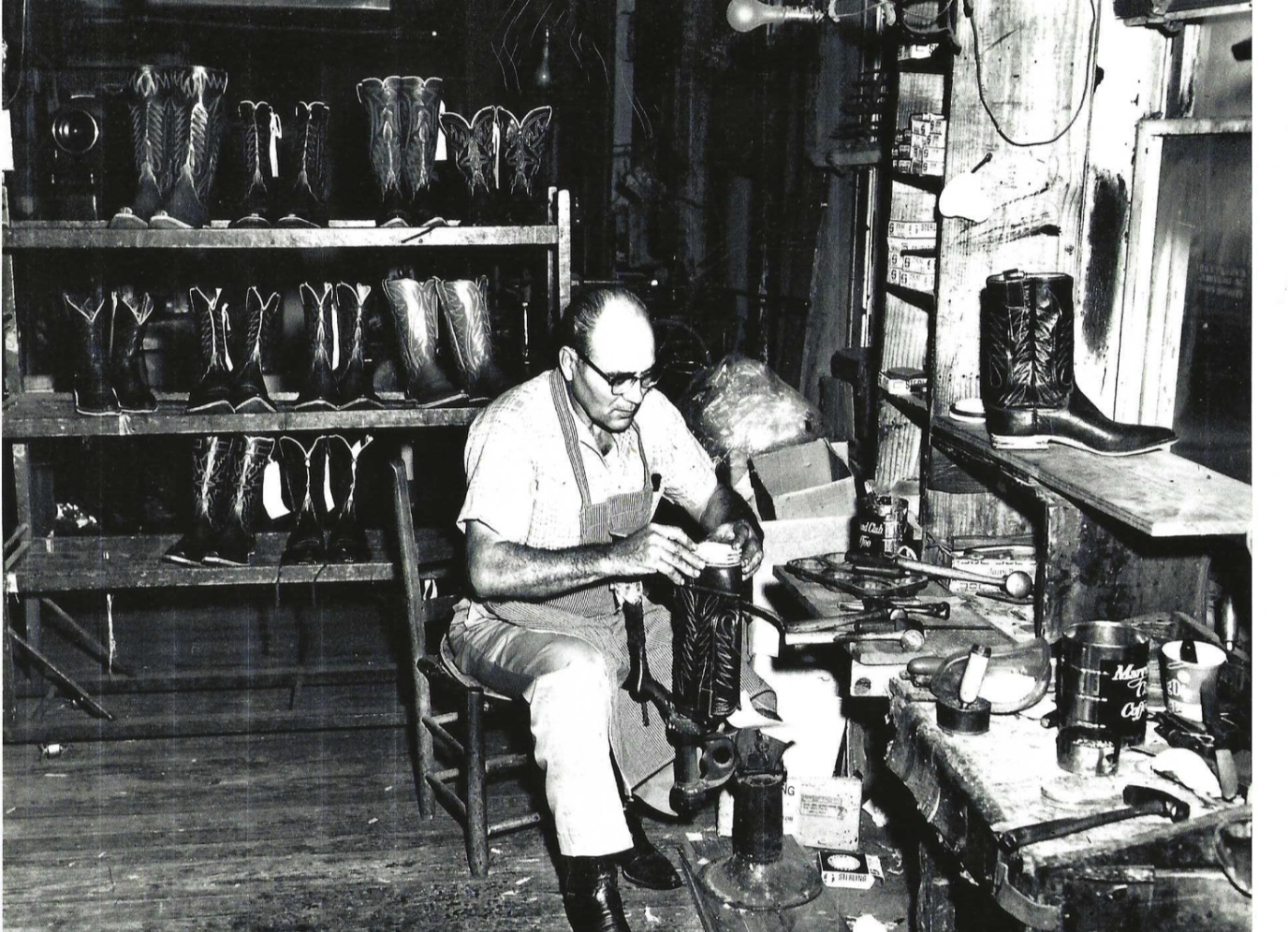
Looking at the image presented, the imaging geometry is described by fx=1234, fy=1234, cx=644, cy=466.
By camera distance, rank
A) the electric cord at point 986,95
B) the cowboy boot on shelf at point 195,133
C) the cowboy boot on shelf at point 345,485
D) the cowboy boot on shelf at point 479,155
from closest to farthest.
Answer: the electric cord at point 986,95 < the cowboy boot on shelf at point 195,133 < the cowboy boot on shelf at point 479,155 < the cowboy boot on shelf at point 345,485

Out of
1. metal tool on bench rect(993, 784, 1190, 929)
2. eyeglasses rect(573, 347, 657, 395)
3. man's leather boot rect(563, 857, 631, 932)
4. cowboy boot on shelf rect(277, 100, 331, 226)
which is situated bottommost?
man's leather boot rect(563, 857, 631, 932)

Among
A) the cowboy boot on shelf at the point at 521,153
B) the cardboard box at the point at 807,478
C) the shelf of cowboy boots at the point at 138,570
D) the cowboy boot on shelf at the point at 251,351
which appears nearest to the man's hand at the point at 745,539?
the cardboard box at the point at 807,478

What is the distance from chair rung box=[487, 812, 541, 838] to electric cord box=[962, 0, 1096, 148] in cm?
232

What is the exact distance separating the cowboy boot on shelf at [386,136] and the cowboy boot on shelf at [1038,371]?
2.26 metres

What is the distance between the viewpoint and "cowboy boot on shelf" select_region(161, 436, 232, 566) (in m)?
4.39

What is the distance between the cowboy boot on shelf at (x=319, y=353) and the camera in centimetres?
433

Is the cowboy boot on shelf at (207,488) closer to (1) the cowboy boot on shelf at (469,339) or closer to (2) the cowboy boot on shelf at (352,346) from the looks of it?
(2) the cowboy boot on shelf at (352,346)

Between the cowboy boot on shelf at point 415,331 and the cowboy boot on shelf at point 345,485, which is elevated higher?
the cowboy boot on shelf at point 415,331

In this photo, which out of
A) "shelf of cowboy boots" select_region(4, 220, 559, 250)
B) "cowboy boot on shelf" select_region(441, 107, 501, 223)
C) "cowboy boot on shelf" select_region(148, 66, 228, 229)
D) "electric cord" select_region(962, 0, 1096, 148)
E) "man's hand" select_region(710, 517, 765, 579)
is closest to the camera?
"electric cord" select_region(962, 0, 1096, 148)

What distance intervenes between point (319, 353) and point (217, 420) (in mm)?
441

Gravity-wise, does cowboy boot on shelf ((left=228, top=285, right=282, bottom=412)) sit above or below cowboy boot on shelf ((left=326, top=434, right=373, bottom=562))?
above

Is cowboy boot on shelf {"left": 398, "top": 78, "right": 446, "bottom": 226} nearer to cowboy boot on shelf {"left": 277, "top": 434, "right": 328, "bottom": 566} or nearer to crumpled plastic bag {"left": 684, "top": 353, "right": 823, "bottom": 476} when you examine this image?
cowboy boot on shelf {"left": 277, "top": 434, "right": 328, "bottom": 566}

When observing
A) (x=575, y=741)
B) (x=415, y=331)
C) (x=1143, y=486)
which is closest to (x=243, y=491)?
(x=415, y=331)

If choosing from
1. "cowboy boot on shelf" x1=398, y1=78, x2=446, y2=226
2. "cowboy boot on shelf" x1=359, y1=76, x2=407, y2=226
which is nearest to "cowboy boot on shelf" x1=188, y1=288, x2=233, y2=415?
"cowboy boot on shelf" x1=359, y1=76, x2=407, y2=226
